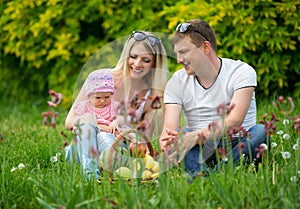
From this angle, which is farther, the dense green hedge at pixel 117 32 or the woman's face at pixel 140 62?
the dense green hedge at pixel 117 32

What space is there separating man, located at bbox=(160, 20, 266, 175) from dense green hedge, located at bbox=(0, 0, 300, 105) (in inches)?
87.1

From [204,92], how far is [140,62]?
0.44 meters

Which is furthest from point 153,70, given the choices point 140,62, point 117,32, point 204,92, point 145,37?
point 117,32

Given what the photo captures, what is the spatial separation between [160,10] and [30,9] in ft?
5.29

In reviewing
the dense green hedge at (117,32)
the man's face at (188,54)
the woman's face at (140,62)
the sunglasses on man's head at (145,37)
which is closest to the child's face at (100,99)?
the woman's face at (140,62)

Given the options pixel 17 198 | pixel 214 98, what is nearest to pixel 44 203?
pixel 17 198

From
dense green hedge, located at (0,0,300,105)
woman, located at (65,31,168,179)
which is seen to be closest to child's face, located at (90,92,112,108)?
woman, located at (65,31,168,179)

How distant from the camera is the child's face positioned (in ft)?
12.4

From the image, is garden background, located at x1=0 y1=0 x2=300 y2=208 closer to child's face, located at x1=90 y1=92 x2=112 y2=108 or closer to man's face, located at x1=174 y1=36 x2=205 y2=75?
child's face, located at x1=90 y1=92 x2=112 y2=108

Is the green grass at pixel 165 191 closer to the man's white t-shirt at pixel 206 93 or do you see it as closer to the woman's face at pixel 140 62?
the man's white t-shirt at pixel 206 93

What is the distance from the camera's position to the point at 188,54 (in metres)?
3.53

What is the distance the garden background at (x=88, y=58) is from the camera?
269 cm

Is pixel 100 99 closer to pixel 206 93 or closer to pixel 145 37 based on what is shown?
pixel 145 37

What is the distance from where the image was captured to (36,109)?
23.9ft
